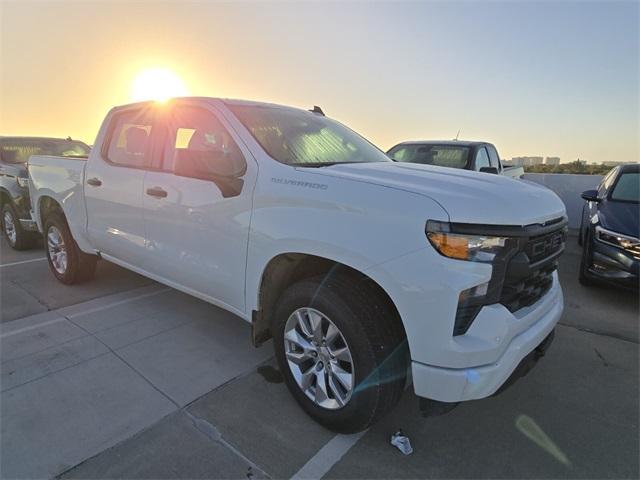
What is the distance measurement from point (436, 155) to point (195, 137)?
479 cm

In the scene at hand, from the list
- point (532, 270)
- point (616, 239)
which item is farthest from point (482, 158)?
point (532, 270)

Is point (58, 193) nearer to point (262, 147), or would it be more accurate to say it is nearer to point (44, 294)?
point (44, 294)

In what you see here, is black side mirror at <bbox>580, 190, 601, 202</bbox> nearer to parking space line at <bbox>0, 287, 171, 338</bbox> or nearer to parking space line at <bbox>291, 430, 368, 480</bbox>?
parking space line at <bbox>291, 430, 368, 480</bbox>

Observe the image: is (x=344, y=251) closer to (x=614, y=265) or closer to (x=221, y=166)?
(x=221, y=166)

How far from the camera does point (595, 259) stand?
15.1ft

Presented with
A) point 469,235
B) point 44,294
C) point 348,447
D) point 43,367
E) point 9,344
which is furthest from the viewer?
point 44,294

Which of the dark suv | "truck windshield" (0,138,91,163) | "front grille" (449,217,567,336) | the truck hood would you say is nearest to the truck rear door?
the truck hood

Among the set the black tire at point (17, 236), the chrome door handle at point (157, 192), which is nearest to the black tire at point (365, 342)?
the chrome door handle at point (157, 192)

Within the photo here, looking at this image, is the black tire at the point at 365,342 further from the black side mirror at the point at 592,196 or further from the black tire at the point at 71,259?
the black side mirror at the point at 592,196

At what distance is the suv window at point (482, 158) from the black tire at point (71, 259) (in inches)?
226

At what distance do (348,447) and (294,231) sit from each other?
1256 millimetres

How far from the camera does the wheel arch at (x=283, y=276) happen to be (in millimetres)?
2293

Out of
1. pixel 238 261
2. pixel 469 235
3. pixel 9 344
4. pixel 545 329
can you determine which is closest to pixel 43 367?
pixel 9 344

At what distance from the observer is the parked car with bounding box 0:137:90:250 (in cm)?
617
